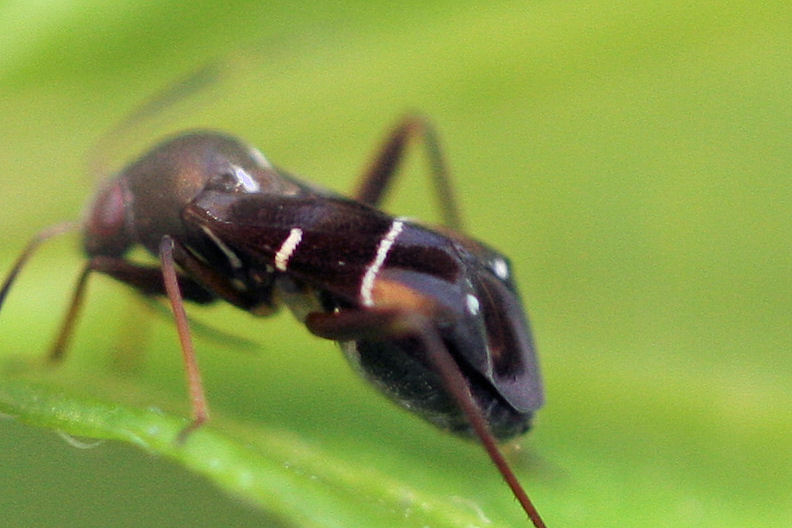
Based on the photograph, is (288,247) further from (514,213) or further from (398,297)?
(514,213)

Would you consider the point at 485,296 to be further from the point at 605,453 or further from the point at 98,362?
the point at 98,362

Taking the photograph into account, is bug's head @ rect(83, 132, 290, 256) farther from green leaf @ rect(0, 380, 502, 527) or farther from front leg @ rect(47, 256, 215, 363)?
green leaf @ rect(0, 380, 502, 527)

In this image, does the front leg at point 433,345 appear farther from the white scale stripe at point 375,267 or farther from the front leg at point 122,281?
the front leg at point 122,281

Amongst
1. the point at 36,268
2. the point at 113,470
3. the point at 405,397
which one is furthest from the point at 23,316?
the point at 405,397

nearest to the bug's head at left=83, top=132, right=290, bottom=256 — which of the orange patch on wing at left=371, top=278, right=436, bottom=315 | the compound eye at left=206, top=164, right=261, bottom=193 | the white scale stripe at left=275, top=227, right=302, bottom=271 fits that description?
the compound eye at left=206, top=164, right=261, bottom=193

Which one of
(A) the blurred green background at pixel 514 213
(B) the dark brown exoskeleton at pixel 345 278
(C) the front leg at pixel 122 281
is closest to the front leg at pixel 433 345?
(B) the dark brown exoskeleton at pixel 345 278

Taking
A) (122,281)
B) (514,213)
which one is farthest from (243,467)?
(514,213)

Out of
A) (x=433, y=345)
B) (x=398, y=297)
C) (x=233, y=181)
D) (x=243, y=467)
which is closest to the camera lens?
(x=243, y=467)
